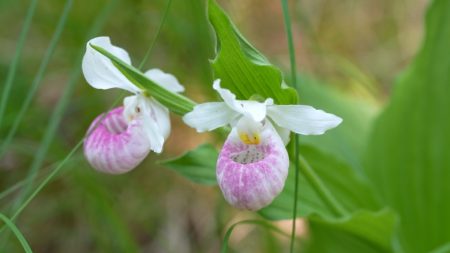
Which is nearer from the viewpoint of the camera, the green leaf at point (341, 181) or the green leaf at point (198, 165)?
the green leaf at point (198, 165)

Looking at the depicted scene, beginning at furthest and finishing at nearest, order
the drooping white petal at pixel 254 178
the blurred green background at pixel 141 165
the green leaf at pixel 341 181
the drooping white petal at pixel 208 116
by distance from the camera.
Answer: the blurred green background at pixel 141 165
the green leaf at pixel 341 181
the drooping white petal at pixel 208 116
the drooping white petal at pixel 254 178

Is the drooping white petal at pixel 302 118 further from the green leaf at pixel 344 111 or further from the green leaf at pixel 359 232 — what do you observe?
the green leaf at pixel 344 111

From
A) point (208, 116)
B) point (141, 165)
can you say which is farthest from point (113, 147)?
point (141, 165)

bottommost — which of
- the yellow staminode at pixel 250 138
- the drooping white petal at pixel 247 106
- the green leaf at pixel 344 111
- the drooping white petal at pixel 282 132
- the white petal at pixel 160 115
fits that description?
the green leaf at pixel 344 111

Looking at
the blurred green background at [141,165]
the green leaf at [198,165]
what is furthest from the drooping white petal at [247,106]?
the blurred green background at [141,165]

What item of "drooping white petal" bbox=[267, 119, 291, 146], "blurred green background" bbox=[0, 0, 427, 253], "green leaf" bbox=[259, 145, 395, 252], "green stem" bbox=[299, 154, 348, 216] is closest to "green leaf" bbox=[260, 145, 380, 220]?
"green leaf" bbox=[259, 145, 395, 252]

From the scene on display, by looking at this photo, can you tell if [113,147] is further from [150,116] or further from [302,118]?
[302,118]
